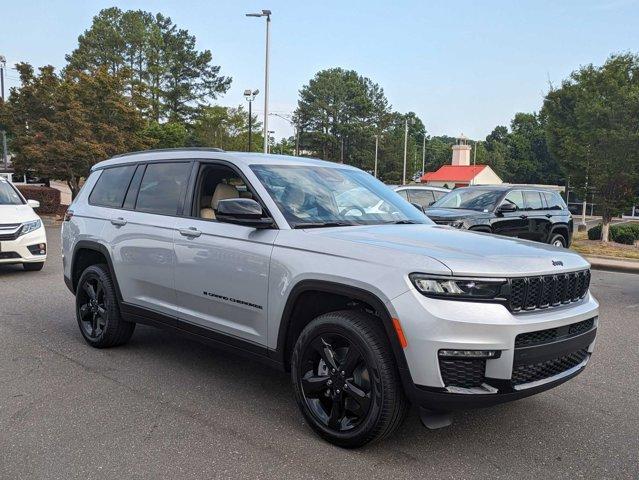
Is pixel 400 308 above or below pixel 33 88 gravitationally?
below

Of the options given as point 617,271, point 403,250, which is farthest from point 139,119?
point 403,250

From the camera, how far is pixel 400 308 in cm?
311

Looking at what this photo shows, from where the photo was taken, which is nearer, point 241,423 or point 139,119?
point 241,423

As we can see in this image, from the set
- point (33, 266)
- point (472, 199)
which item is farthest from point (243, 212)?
point (472, 199)

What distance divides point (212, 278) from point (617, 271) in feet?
37.6

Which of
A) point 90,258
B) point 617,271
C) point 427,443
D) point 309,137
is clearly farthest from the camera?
point 309,137

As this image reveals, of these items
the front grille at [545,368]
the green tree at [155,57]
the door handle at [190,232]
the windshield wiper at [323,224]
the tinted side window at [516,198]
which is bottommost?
the front grille at [545,368]

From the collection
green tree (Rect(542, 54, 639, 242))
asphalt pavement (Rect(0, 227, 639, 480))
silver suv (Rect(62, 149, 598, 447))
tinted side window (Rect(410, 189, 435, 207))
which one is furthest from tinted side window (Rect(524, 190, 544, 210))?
silver suv (Rect(62, 149, 598, 447))

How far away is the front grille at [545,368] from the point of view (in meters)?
3.16

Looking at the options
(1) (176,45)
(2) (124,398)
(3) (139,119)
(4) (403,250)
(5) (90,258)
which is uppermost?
(1) (176,45)

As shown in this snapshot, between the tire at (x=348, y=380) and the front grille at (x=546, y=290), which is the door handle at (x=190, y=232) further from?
the front grille at (x=546, y=290)

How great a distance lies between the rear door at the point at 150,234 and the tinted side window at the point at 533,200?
30.6 ft

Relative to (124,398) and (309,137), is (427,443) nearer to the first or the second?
(124,398)

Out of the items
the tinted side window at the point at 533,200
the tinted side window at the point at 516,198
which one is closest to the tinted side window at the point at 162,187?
the tinted side window at the point at 516,198
